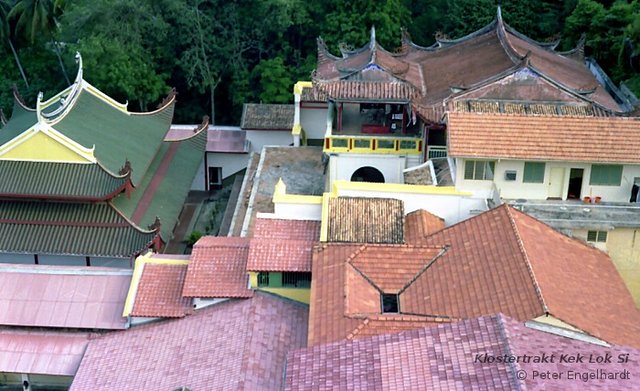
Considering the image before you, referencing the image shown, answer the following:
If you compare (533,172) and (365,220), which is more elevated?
(533,172)

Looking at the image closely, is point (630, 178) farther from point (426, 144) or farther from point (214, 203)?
point (214, 203)

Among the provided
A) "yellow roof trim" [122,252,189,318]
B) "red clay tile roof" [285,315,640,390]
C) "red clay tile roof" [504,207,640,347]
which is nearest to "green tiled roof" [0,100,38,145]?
"yellow roof trim" [122,252,189,318]

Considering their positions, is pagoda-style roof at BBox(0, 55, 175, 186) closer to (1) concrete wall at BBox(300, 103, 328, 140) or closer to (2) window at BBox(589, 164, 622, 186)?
(1) concrete wall at BBox(300, 103, 328, 140)

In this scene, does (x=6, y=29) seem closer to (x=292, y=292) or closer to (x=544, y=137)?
(x=292, y=292)

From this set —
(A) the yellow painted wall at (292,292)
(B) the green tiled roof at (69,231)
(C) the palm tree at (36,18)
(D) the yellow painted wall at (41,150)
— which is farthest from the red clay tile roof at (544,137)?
(C) the palm tree at (36,18)

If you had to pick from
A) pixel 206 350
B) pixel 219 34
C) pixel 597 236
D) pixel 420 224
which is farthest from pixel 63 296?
pixel 219 34

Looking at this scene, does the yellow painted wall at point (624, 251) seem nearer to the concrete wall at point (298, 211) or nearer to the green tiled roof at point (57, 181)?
the concrete wall at point (298, 211)
